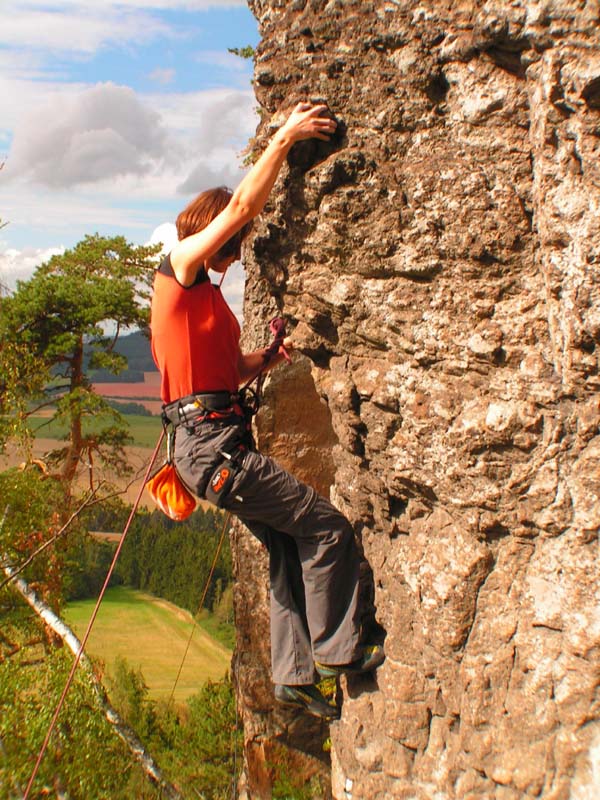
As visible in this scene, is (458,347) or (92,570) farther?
(92,570)

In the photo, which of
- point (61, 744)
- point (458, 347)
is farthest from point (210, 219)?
point (61, 744)

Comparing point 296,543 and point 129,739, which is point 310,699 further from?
point 129,739

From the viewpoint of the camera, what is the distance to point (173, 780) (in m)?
9.76

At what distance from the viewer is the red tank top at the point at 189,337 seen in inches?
154

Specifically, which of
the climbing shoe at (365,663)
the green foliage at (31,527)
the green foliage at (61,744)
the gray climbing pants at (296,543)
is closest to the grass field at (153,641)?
the green foliage at (31,527)

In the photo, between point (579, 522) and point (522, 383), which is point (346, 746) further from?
point (522, 383)

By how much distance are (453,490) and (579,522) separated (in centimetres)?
64

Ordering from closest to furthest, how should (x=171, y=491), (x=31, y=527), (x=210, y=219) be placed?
(x=210, y=219)
(x=171, y=491)
(x=31, y=527)

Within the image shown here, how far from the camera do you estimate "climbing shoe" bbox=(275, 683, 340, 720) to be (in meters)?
4.25

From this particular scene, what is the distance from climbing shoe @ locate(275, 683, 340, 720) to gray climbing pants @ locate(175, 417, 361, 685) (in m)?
0.08

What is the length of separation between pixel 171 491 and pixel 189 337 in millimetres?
832

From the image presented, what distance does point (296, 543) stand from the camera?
14.4 ft

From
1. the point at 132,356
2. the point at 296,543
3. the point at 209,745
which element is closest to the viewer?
the point at 296,543

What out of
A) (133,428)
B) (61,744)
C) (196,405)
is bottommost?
(61,744)
